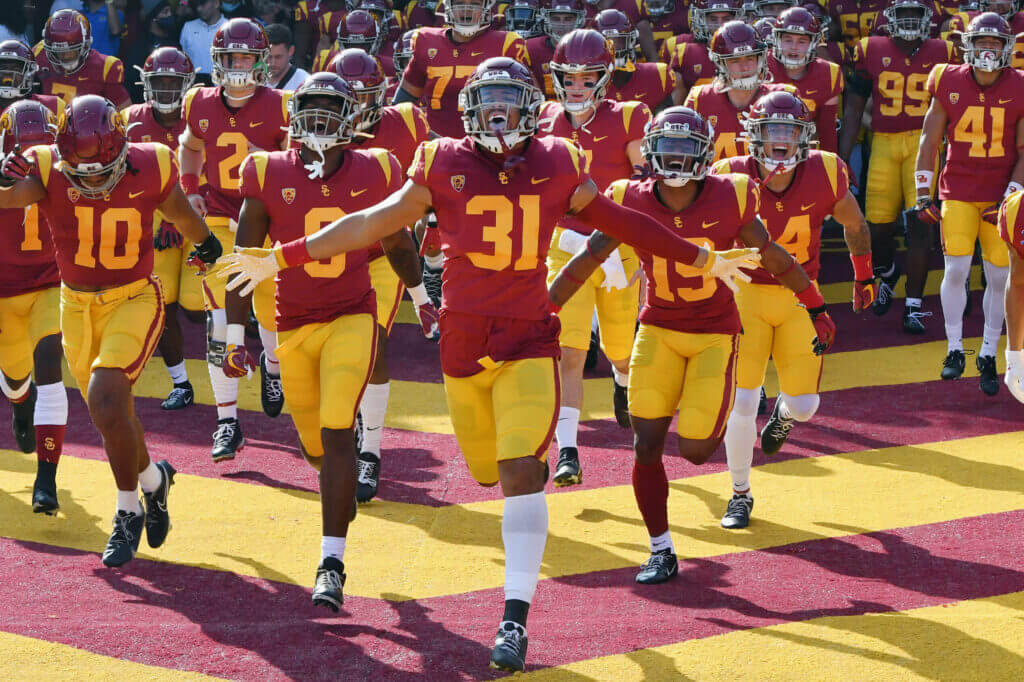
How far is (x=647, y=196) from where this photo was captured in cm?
571

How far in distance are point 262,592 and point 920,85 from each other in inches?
251

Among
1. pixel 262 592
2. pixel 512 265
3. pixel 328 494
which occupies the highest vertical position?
pixel 512 265

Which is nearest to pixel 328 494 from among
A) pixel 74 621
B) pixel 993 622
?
pixel 74 621

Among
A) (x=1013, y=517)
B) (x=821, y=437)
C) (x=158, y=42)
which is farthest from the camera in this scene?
(x=158, y=42)

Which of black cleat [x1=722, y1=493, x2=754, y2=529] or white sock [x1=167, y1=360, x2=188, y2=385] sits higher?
black cleat [x1=722, y1=493, x2=754, y2=529]

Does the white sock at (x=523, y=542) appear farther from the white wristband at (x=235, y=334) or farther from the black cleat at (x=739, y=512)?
the white wristband at (x=235, y=334)

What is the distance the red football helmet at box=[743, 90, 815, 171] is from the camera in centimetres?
630

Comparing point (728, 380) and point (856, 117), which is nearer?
point (728, 380)

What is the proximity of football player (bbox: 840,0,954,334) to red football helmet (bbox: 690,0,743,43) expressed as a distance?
917mm

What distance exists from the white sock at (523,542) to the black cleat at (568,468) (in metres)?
1.99

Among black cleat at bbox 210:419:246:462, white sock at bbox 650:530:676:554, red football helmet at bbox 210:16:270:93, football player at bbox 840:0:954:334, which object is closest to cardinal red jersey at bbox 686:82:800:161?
football player at bbox 840:0:954:334

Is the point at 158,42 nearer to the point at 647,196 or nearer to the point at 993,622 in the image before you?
the point at 647,196

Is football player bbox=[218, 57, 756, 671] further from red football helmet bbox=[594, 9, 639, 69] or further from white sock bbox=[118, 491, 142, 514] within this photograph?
red football helmet bbox=[594, 9, 639, 69]

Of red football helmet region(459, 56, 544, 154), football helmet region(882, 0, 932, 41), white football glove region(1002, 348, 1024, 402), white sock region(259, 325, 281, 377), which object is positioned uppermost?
football helmet region(882, 0, 932, 41)
